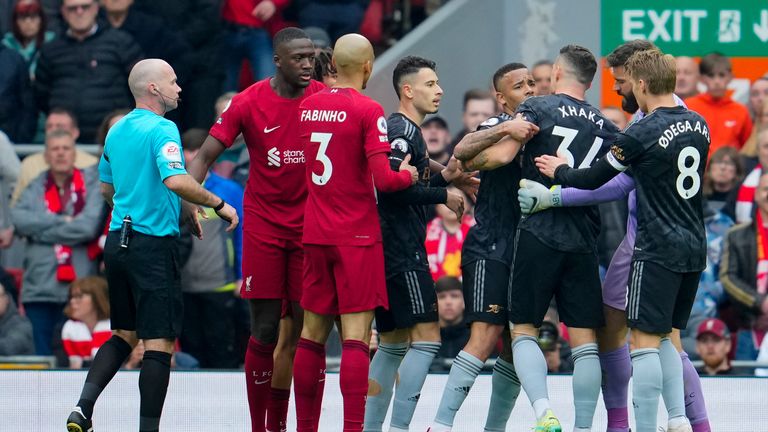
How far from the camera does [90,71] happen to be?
43.4 ft

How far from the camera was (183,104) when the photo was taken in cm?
1380

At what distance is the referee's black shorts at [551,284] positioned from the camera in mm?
8680

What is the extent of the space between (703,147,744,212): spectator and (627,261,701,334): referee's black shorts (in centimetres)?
410

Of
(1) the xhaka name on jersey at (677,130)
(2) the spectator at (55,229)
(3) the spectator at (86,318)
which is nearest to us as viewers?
(1) the xhaka name on jersey at (677,130)

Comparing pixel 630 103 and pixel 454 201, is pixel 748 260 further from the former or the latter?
pixel 454 201

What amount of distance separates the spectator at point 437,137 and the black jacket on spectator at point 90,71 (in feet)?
7.88

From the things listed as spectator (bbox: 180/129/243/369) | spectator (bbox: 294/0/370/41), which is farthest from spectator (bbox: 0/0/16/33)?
spectator (bbox: 180/129/243/369)

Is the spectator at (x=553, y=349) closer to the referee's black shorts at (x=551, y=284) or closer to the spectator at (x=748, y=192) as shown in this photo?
the spectator at (x=748, y=192)

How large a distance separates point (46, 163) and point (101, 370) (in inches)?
157

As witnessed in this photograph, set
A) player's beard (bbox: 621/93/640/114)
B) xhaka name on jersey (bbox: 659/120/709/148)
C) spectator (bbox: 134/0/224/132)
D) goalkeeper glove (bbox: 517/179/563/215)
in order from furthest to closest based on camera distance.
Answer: spectator (bbox: 134/0/224/132) → player's beard (bbox: 621/93/640/114) → goalkeeper glove (bbox: 517/179/563/215) → xhaka name on jersey (bbox: 659/120/709/148)

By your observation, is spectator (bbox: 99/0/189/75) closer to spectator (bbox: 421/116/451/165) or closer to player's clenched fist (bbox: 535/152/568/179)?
spectator (bbox: 421/116/451/165)

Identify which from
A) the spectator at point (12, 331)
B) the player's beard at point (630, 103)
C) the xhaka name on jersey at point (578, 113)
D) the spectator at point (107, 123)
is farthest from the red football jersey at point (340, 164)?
the spectator at point (12, 331)

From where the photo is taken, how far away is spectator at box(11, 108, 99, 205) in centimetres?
1253

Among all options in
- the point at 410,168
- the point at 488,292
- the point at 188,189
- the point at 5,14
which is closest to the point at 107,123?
the point at 5,14
